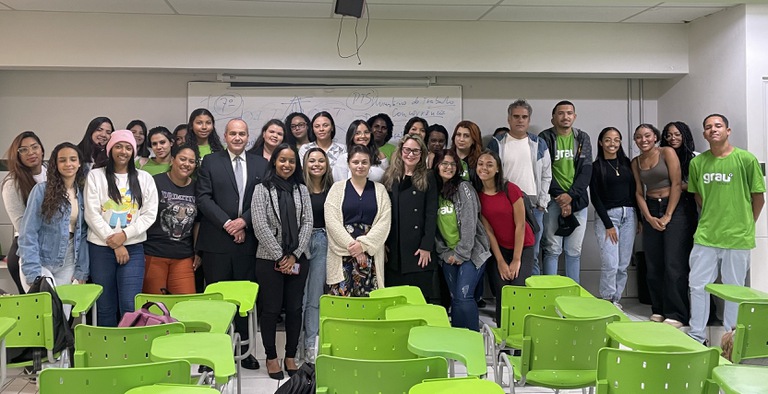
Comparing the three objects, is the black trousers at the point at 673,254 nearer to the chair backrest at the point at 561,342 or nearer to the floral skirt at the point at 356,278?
the floral skirt at the point at 356,278

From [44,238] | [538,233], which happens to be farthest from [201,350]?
[538,233]

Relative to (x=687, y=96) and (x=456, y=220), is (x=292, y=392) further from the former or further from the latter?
(x=687, y=96)

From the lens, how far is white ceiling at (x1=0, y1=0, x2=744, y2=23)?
5.15m

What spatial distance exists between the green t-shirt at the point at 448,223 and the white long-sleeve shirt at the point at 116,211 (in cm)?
190

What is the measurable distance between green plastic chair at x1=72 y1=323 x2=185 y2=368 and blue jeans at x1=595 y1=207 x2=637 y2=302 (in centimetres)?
395

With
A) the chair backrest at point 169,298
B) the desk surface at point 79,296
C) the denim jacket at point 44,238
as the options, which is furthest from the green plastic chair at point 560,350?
the denim jacket at point 44,238

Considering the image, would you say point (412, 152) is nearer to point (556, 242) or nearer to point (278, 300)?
point (278, 300)

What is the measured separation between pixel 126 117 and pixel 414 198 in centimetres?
294

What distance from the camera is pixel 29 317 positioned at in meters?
3.27

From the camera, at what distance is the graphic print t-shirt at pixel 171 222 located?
443 centimetres

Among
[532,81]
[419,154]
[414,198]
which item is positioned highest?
[532,81]

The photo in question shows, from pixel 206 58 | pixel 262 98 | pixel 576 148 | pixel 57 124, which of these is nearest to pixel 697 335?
pixel 576 148

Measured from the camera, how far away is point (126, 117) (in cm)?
588

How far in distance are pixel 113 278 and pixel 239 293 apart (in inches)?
48.2
